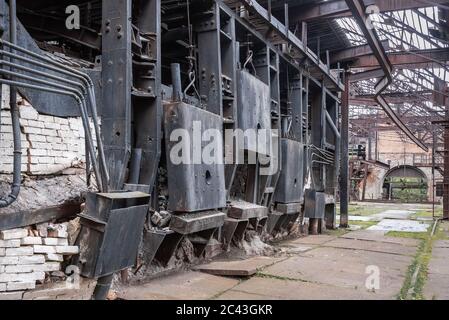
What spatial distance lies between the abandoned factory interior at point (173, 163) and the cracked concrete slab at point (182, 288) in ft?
0.08

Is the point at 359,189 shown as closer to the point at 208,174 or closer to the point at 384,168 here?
the point at 384,168

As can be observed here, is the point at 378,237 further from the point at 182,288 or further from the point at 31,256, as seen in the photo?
the point at 31,256

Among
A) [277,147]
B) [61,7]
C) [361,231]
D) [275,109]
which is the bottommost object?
[361,231]

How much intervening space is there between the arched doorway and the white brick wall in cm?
2774

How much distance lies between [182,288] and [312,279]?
1508mm

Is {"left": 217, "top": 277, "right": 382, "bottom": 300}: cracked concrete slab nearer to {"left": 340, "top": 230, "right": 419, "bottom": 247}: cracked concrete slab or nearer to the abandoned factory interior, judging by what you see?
the abandoned factory interior

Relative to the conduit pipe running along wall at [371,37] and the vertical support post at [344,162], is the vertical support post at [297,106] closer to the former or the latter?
the conduit pipe running along wall at [371,37]

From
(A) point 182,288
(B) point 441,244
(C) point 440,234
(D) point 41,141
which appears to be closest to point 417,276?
(A) point 182,288

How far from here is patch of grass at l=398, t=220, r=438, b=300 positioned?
4.40m

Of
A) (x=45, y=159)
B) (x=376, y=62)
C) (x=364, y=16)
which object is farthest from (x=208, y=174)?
(x=376, y=62)

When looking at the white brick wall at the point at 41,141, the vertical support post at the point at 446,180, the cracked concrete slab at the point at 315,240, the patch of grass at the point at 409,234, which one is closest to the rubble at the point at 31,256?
the white brick wall at the point at 41,141

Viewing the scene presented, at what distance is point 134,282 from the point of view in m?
4.39

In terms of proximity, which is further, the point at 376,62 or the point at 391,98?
the point at 391,98

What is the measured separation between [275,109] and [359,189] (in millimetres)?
22324
